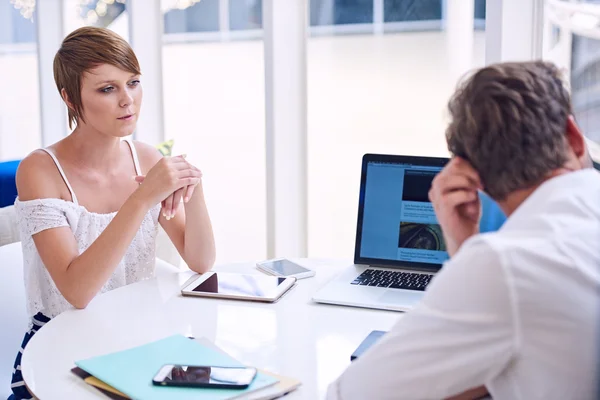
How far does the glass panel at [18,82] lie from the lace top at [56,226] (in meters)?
2.34

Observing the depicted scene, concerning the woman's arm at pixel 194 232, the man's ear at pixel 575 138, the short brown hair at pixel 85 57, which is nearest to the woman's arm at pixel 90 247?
the woman's arm at pixel 194 232

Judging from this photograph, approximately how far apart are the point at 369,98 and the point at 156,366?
6.81 ft

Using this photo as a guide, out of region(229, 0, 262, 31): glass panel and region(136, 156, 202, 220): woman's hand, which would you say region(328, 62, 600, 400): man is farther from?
region(229, 0, 262, 31): glass panel

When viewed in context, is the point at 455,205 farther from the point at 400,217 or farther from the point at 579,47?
the point at 579,47

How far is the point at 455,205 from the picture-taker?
3.61ft

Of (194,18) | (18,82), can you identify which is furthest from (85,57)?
(18,82)

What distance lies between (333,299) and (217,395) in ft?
1.73

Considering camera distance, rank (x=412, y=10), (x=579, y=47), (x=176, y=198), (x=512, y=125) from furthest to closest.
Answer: (x=412, y=10) < (x=579, y=47) < (x=176, y=198) < (x=512, y=125)

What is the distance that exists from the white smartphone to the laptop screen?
15 centimetres

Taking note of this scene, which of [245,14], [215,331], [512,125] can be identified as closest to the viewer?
[512,125]

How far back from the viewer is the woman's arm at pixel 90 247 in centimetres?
163

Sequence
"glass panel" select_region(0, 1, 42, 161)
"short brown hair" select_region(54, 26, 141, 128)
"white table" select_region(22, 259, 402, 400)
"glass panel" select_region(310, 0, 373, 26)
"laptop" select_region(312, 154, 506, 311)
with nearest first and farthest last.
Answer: "white table" select_region(22, 259, 402, 400)
"laptop" select_region(312, 154, 506, 311)
"short brown hair" select_region(54, 26, 141, 128)
"glass panel" select_region(310, 0, 373, 26)
"glass panel" select_region(0, 1, 42, 161)

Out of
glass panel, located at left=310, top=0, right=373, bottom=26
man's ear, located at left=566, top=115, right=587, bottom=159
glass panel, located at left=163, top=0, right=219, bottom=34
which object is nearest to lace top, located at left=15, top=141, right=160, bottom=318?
man's ear, located at left=566, top=115, right=587, bottom=159

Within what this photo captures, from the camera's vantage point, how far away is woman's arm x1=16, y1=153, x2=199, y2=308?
5.36ft
